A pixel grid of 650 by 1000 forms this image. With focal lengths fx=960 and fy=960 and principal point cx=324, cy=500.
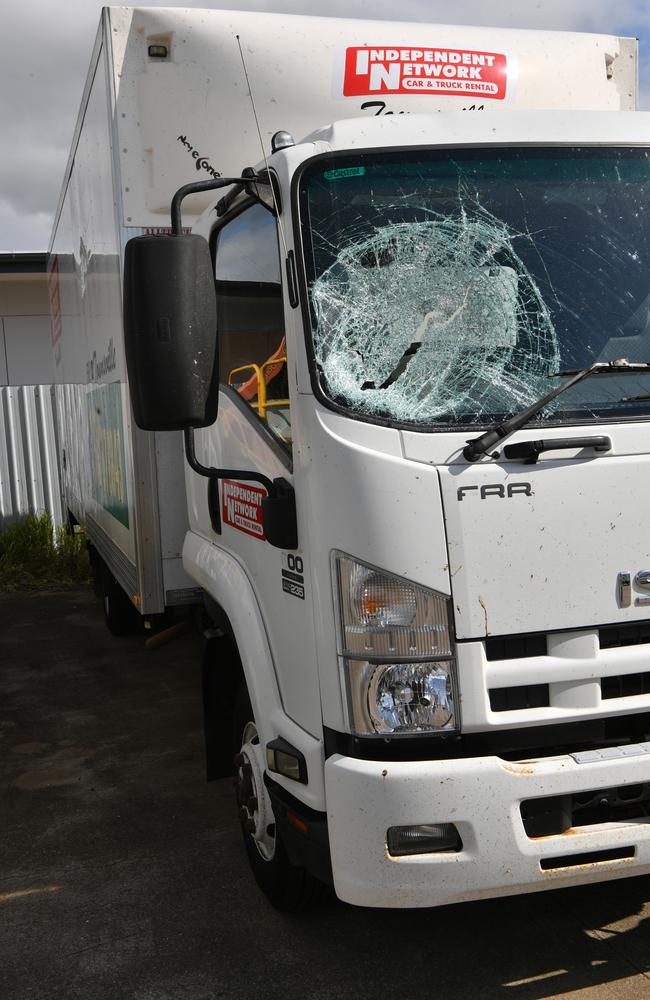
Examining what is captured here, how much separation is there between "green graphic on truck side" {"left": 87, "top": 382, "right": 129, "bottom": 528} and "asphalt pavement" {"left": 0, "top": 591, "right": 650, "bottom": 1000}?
4.54 ft

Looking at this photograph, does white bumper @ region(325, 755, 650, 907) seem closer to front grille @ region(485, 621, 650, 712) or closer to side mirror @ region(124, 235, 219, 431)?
front grille @ region(485, 621, 650, 712)

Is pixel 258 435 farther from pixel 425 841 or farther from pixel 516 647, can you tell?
pixel 425 841

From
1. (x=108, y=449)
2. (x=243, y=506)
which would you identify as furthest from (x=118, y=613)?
(x=243, y=506)

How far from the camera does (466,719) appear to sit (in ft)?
8.07

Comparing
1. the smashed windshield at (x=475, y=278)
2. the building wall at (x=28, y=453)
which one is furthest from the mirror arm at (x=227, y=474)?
the building wall at (x=28, y=453)

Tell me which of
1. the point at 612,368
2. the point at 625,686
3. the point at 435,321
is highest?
the point at 435,321

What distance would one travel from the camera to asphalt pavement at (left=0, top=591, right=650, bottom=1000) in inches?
118

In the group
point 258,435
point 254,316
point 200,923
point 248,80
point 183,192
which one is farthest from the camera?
point 248,80

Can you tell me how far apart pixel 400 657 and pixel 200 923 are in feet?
5.16

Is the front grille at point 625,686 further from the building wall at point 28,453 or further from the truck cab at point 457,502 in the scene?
the building wall at point 28,453

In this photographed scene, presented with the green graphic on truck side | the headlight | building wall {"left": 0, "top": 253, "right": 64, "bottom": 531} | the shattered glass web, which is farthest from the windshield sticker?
building wall {"left": 0, "top": 253, "right": 64, "bottom": 531}

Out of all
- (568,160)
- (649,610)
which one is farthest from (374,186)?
(649,610)

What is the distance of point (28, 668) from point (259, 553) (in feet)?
14.7

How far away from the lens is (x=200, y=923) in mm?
3400
